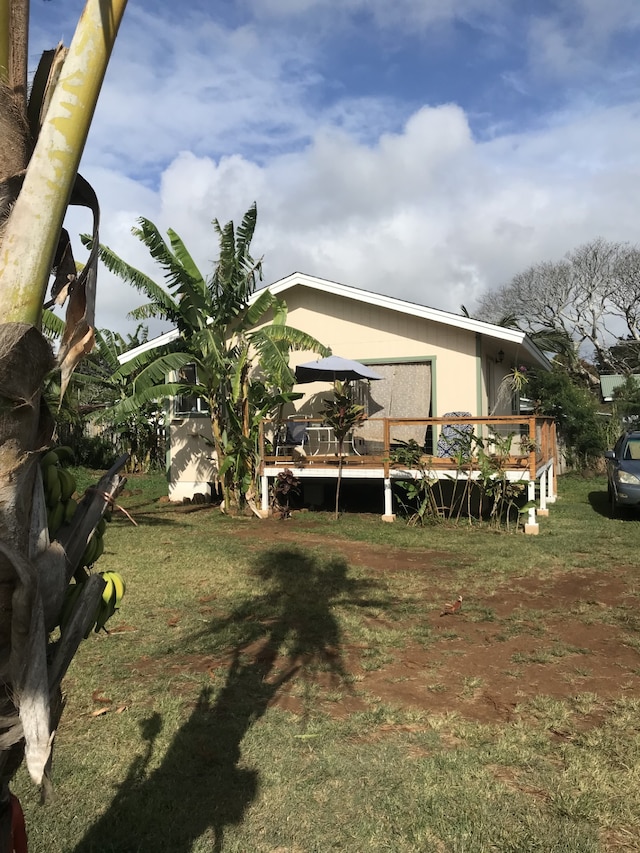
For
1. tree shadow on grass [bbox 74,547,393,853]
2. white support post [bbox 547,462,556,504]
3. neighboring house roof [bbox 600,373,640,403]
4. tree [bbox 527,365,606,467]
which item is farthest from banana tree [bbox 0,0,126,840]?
neighboring house roof [bbox 600,373,640,403]

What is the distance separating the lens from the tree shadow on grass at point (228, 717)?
10.4 feet

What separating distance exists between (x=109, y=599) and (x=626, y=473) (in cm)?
1216

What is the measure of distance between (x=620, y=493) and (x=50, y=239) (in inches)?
497

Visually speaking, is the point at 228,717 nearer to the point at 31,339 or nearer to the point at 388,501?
the point at 31,339

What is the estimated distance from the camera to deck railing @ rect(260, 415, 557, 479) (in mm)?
11211

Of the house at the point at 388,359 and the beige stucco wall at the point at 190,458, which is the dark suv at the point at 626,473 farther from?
the beige stucco wall at the point at 190,458

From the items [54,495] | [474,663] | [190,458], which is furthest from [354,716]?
[190,458]

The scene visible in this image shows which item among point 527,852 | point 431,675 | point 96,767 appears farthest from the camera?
point 431,675

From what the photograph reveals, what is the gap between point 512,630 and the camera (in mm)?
6008

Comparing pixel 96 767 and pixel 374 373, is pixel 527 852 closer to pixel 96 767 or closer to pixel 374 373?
pixel 96 767

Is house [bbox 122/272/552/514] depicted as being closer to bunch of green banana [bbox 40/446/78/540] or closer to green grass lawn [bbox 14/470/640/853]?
green grass lawn [bbox 14/470/640/853]

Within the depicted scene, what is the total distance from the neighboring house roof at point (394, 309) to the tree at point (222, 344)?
1.09 meters

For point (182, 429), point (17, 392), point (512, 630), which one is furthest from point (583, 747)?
point (182, 429)

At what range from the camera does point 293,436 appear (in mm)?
13906
